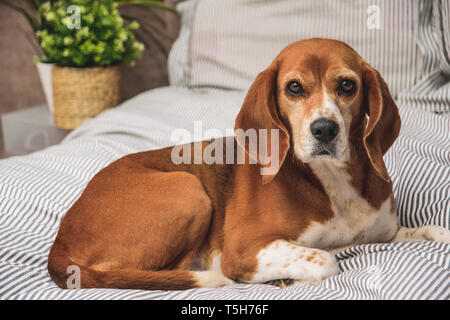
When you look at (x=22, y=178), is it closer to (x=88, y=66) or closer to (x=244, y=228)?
(x=244, y=228)

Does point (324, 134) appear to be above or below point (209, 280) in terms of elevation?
above

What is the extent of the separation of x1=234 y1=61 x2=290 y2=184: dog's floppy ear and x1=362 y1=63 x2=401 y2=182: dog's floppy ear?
28 cm

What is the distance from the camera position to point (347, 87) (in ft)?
5.17

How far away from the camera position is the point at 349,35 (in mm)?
2814

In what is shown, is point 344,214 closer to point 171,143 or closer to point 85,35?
point 171,143

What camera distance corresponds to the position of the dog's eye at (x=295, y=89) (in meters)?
1.60

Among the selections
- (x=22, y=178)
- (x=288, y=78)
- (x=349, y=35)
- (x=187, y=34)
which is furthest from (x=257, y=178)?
(x=187, y=34)

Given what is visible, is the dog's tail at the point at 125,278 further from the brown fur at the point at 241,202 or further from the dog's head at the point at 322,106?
the dog's head at the point at 322,106

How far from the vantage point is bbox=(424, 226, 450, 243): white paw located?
1602mm

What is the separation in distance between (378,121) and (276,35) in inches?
62.4

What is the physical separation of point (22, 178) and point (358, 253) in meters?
1.48

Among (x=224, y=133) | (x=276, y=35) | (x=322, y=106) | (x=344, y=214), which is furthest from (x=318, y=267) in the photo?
(x=276, y=35)

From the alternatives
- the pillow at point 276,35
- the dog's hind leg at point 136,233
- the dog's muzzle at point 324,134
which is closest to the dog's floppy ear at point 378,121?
the dog's muzzle at point 324,134

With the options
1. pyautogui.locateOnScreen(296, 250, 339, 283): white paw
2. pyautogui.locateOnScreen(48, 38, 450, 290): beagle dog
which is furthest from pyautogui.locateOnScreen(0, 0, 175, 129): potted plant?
pyautogui.locateOnScreen(296, 250, 339, 283): white paw
